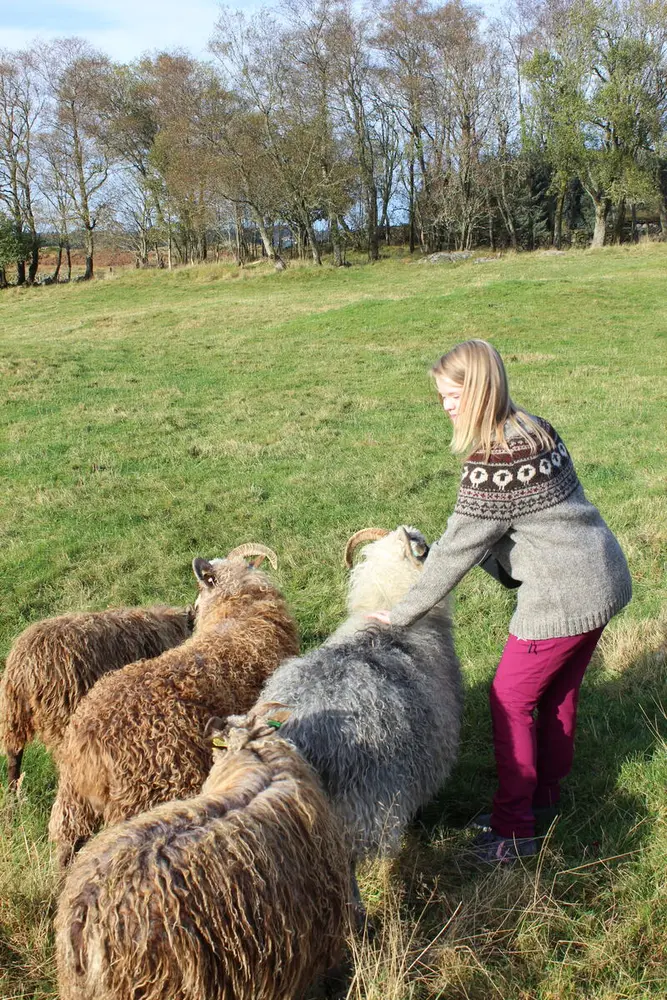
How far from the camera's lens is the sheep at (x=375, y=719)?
315cm

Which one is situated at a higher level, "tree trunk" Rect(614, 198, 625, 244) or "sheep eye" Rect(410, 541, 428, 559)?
"tree trunk" Rect(614, 198, 625, 244)

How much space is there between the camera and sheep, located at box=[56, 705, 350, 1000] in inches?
80.4

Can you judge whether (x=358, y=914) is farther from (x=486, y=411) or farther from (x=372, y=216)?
(x=372, y=216)

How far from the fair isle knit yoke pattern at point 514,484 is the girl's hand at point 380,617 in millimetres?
917

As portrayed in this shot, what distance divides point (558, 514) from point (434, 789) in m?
1.59

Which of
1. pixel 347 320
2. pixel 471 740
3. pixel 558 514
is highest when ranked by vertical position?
pixel 347 320

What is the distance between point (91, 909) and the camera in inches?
81.5

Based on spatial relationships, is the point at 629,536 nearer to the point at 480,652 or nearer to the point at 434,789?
the point at 480,652

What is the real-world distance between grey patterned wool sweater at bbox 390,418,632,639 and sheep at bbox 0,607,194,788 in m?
2.43

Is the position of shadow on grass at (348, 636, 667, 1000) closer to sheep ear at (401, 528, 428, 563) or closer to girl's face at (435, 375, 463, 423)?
sheep ear at (401, 528, 428, 563)

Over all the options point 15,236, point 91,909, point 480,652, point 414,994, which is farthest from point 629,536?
point 15,236

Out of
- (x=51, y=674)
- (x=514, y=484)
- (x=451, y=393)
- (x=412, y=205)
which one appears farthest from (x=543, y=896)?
(x=412, y=205)

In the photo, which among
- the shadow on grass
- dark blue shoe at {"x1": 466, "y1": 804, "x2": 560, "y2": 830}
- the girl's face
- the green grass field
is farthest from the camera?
dark blue shoe at {"x1": 466, "y1": 804, "x2": 560, "y2": 830}

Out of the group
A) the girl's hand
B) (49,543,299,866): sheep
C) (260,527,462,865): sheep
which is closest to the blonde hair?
the girl's hand
